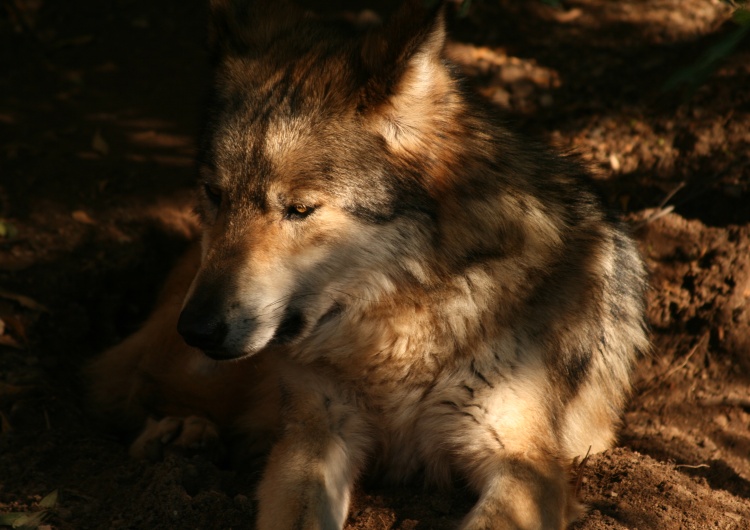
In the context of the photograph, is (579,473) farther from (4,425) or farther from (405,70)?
(4,425)

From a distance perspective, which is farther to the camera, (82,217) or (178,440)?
(82,217)

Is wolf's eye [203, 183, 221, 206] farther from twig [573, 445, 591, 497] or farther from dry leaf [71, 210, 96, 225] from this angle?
dry leaf [71, 210, 96, 225]

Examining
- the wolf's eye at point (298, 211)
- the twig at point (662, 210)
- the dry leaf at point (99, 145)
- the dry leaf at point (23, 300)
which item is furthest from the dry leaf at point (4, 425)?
the twig at point (662, 210)

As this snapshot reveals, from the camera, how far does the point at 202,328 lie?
2.63 meters

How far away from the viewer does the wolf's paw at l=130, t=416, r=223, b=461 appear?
353 centimetres

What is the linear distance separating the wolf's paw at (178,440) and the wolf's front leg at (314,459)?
0.55 m

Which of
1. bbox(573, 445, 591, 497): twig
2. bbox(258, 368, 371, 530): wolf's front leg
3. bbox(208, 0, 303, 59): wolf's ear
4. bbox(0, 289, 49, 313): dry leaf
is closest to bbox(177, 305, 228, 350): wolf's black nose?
bbox(258, 368, 371, 530): wolf's front leg

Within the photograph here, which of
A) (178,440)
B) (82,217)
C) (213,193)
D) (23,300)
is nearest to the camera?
(213,193)

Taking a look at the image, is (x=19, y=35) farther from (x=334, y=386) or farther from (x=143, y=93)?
(x=334, y=386)

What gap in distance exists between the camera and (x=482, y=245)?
9.48ft

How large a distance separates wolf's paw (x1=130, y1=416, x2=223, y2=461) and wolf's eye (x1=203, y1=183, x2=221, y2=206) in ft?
3.80

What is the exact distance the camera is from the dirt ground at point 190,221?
3.15 meters

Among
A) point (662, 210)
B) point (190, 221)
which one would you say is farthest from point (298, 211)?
point (662, 210)

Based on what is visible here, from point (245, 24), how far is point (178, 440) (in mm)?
1920
